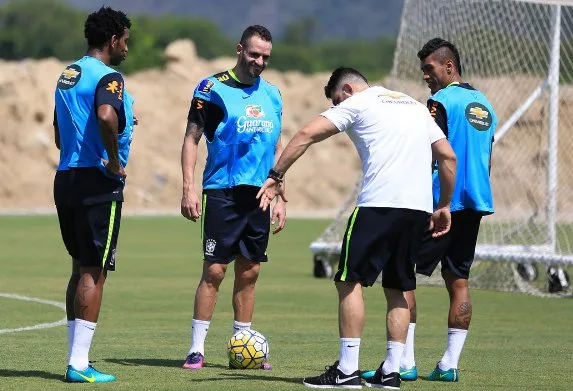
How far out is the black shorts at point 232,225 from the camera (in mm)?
11367

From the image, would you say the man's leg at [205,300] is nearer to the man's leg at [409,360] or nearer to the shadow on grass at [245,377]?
the shadow on grass at [245,377]

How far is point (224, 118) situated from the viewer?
11430 millimetres

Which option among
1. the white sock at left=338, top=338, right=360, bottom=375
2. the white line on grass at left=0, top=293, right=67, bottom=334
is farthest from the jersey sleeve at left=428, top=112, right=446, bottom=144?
the white line on grass at left=0, top=293, right=67, bottom=334

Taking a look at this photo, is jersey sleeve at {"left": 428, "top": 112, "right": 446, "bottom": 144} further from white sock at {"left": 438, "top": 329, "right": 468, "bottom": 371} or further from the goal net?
the goal net

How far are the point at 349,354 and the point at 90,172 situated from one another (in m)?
2.28

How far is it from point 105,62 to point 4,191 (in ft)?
138

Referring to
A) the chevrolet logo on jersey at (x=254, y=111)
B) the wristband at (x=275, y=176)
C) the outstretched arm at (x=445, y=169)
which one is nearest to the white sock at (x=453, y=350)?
the outstretched arm at (x=445, y=169)

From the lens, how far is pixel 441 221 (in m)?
10.5

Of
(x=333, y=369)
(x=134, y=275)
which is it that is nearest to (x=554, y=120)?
(x=134, y=275)

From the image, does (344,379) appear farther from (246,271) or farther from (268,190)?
(246,271)

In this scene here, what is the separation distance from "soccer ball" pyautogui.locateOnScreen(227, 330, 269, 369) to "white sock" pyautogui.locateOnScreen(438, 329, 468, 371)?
1.44 meters

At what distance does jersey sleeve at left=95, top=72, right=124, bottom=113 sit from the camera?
1005 cm

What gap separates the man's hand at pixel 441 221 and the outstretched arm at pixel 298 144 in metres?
1.13

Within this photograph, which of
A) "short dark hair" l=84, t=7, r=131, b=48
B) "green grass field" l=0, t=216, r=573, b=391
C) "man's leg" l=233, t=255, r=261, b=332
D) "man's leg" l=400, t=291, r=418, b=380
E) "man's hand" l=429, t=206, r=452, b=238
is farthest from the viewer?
"man's leg" l=233, t=255, r=261, b=332
